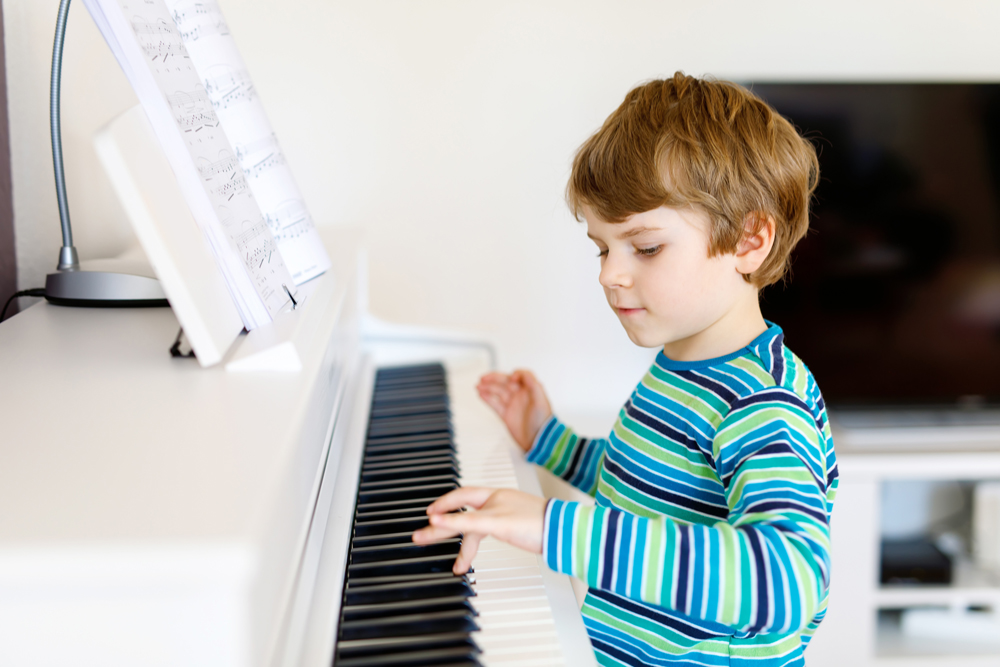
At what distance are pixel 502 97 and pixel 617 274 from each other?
3.90ft

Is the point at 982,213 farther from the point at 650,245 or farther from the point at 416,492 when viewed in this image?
the point at 416,492

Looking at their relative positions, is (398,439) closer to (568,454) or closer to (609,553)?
(568,454)

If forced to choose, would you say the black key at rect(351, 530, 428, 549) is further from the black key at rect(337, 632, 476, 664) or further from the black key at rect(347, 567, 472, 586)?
the black key at rect(337, 632, 476, 664)

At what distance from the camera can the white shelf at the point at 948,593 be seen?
1851mm

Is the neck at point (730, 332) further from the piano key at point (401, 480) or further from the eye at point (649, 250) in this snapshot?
the piano key at point (401, 480)

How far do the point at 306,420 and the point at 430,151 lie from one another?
140 cm

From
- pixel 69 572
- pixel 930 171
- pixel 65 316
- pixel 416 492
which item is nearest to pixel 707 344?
pixel 416 492

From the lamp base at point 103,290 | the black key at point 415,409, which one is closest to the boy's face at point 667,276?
the black key at point 415,409

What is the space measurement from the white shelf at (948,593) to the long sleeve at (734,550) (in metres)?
1.38

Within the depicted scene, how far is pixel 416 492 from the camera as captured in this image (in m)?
0.96

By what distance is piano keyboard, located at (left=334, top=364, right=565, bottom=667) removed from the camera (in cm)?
67

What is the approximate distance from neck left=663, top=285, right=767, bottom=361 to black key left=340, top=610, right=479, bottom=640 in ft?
1.35

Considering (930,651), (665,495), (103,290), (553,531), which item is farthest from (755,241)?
(930,651)

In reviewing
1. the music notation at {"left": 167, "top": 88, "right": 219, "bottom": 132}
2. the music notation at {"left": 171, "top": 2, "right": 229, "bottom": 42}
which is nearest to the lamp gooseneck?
the music notation at {"left": 171, "top": 2, "right": 229, "bottom": 42}
